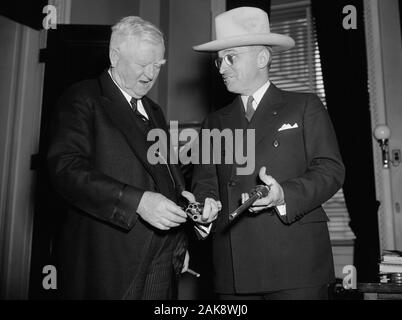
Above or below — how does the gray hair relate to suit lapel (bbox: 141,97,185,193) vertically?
above

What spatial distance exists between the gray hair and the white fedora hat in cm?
30

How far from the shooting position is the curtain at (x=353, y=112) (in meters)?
3.46

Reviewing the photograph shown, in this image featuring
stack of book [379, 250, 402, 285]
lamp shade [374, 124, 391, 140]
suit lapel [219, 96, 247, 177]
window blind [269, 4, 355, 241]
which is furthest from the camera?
window blind [269, 4, 355, 241]

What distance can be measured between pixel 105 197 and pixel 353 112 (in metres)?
2.80

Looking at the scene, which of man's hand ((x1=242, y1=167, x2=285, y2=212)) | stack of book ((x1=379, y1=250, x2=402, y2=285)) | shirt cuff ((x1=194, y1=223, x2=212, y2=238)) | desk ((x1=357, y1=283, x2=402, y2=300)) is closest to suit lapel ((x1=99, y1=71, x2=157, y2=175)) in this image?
shirt cuff ((x1=194, y1=223, x2=212, y2=238))

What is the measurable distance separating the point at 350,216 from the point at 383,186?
0.39m

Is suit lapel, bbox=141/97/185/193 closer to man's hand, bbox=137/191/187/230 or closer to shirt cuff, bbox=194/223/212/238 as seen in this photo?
shirt cuff, bbox=194/223/212/238

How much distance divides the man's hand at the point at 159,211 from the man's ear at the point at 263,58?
816 millimetres

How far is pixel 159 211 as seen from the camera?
4.51ft

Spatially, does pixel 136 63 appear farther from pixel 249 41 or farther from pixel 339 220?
pixel 339 220

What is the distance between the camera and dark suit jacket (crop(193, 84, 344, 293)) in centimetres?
154

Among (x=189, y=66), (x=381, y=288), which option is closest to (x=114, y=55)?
(x=381, y=288)

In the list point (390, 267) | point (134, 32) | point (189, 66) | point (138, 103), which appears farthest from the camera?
point (189, 66)

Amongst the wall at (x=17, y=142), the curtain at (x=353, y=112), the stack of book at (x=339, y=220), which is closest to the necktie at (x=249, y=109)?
the curtain at (x=353, y=112)
